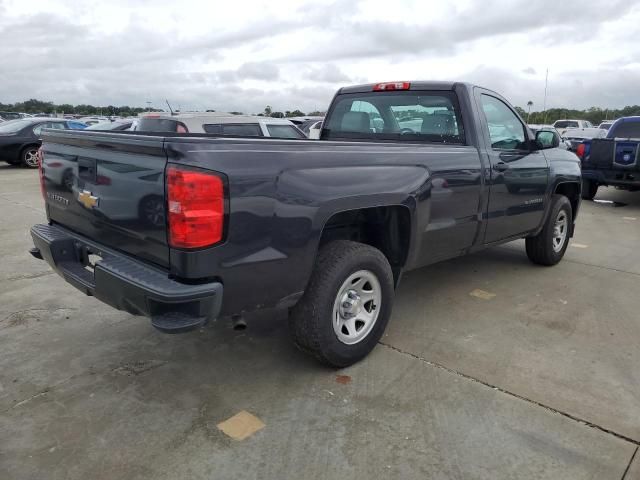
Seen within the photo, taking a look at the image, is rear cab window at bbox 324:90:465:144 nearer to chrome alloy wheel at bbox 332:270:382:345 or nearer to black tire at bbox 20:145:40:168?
chrome alloy wheel at bbox 332:270:382:345

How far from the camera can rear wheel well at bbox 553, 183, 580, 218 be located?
5625 millimetres

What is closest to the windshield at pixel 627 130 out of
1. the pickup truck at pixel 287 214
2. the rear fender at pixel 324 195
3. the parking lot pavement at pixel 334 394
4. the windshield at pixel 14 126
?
the parking lot pavement at pixel 334 394

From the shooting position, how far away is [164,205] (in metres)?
2.41

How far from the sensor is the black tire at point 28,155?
14703mm

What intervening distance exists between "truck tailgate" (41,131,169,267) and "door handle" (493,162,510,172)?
9.30 ft

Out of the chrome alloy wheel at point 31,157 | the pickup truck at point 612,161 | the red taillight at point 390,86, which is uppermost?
the red taillight at point 390,86

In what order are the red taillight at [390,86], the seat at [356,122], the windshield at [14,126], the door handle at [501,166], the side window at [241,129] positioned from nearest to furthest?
the door handle at [501,166] < the red taillight at [390,86] < the seat at [356,122] < the side window at [241,129] < the windshield at [14,126]

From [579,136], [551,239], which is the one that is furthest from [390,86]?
[579,136]

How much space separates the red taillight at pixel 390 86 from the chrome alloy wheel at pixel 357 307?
2.00 metres

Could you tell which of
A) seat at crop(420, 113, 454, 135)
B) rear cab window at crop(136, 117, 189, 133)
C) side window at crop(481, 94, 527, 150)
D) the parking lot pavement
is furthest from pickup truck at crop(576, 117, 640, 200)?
rear cab window at crop(136, 117, 189, 133)

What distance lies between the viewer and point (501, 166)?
4.28 meters

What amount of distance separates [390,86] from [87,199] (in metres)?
2.78

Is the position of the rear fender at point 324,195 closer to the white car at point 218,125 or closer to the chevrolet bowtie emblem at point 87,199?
the chevrolet bowtie emblem at point 87,199

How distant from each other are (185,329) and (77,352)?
5.06 ft
